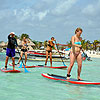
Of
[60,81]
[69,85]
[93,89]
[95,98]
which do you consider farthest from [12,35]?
[95,98]

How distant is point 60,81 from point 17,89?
1.64m

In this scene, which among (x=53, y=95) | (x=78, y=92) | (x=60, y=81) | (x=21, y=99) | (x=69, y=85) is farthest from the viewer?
(x=60, y=81)

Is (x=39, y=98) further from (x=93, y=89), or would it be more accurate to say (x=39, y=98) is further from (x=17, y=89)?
(x=93, y=89)

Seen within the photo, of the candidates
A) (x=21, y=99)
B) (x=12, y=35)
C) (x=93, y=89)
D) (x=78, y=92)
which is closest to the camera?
(x=21, y=99)

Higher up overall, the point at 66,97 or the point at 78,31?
the point at 78,31

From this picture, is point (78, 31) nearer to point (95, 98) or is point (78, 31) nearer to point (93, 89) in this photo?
point (93, 89)

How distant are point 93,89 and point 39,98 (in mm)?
1693

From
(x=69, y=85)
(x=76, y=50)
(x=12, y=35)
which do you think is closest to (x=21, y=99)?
(x=69, y=85)

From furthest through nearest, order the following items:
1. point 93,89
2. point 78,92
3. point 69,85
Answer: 1. point 69,85
2. point 93,89
3. point 78,92

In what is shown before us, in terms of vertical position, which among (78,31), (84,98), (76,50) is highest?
(78,31)

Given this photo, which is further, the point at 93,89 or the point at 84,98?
the point at 93,89

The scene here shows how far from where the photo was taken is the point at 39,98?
4305 millimetres

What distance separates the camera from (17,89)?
5.14 metres

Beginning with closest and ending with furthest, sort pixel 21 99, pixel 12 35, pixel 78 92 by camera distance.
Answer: pixel 21 99, pixel 78 92, pixel 12 35
